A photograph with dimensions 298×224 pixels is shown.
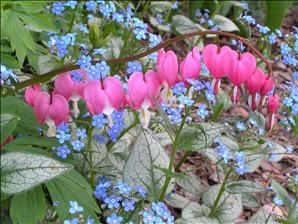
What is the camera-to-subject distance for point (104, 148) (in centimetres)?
234

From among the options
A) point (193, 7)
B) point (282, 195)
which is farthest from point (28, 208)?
point (193, 7)

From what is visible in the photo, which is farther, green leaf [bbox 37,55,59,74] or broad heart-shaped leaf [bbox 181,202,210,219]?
green leaf [bbox 37,55,59,74]

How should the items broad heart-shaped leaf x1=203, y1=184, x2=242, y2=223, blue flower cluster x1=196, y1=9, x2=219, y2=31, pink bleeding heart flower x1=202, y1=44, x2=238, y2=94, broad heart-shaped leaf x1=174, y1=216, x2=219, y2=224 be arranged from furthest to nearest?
blue flower cluster x1=196, y1=9, x2=219, y2=31 → broad heart-shaped leaf x1=203, y1=184, x2=242, y2=223 → broad heart-shaped leaf x1=174, y1=216, x2=219, y2=224 → pink bleeding heart flower x1=202, y1=44, x2=238, y2=94

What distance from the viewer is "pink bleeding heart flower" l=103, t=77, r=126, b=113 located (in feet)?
6.04

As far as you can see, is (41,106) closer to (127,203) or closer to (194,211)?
(127,203)

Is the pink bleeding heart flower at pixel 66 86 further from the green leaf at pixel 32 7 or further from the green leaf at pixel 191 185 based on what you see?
the green leaf at pixel 191 185

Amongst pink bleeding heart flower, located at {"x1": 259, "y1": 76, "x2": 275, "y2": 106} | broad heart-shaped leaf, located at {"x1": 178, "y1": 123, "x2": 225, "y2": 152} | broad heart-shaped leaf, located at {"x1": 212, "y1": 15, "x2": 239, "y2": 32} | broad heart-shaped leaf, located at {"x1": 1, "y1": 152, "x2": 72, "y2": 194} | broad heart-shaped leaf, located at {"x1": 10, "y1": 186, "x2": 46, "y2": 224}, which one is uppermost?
pink bleeding heart flower, located at {"x1": 259, "y1": 76, "x2": 275, "y2": 106}

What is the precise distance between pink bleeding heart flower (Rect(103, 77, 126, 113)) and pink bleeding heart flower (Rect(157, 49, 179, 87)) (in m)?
0.13

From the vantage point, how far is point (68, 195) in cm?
192

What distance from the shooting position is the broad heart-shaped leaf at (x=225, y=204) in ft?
7.73

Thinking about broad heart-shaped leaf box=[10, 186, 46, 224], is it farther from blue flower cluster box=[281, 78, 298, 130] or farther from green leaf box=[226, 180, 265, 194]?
blue flower cluster box=[281, 78, 298, 130]

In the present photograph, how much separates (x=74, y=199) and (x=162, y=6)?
1.64 metres

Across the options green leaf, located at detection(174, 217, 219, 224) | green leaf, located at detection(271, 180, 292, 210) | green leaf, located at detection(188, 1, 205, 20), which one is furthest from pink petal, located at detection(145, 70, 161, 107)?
green leaf, located at detection(188, 1, 205, 20)

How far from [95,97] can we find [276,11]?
Answer: 2668 millimetres
